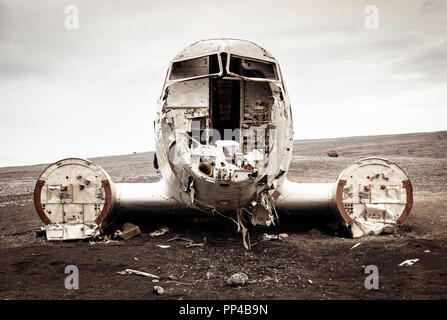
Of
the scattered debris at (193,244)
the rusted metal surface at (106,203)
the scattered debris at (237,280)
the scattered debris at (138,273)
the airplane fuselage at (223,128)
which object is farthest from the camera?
the rusted metal surface at (106,203)

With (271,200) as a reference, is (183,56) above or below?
above

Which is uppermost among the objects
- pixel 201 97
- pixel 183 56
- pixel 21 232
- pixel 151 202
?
pixel 183 56

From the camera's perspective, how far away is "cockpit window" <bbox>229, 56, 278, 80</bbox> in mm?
6848

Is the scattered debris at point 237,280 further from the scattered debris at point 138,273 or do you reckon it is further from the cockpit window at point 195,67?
the cockpit window at point 195,67

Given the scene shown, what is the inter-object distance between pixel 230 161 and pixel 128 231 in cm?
255

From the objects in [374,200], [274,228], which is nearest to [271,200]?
[274,228]

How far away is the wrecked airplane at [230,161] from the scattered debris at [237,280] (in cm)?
128

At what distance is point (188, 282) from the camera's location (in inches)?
183

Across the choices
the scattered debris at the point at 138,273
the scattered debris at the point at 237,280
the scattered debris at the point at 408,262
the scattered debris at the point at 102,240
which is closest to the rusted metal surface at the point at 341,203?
the scattered debris at the point at 408,262

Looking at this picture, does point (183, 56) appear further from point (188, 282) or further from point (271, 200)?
point (188, 282)

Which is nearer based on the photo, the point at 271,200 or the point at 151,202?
the point at 271,200

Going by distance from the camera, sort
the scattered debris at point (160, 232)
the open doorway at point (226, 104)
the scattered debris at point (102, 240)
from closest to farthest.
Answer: the scattered debris at point (102, 240)
the scattered debris at point (160, 232)
the open doorway at point (226, 104)

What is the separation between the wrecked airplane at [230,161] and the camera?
19.8ft
